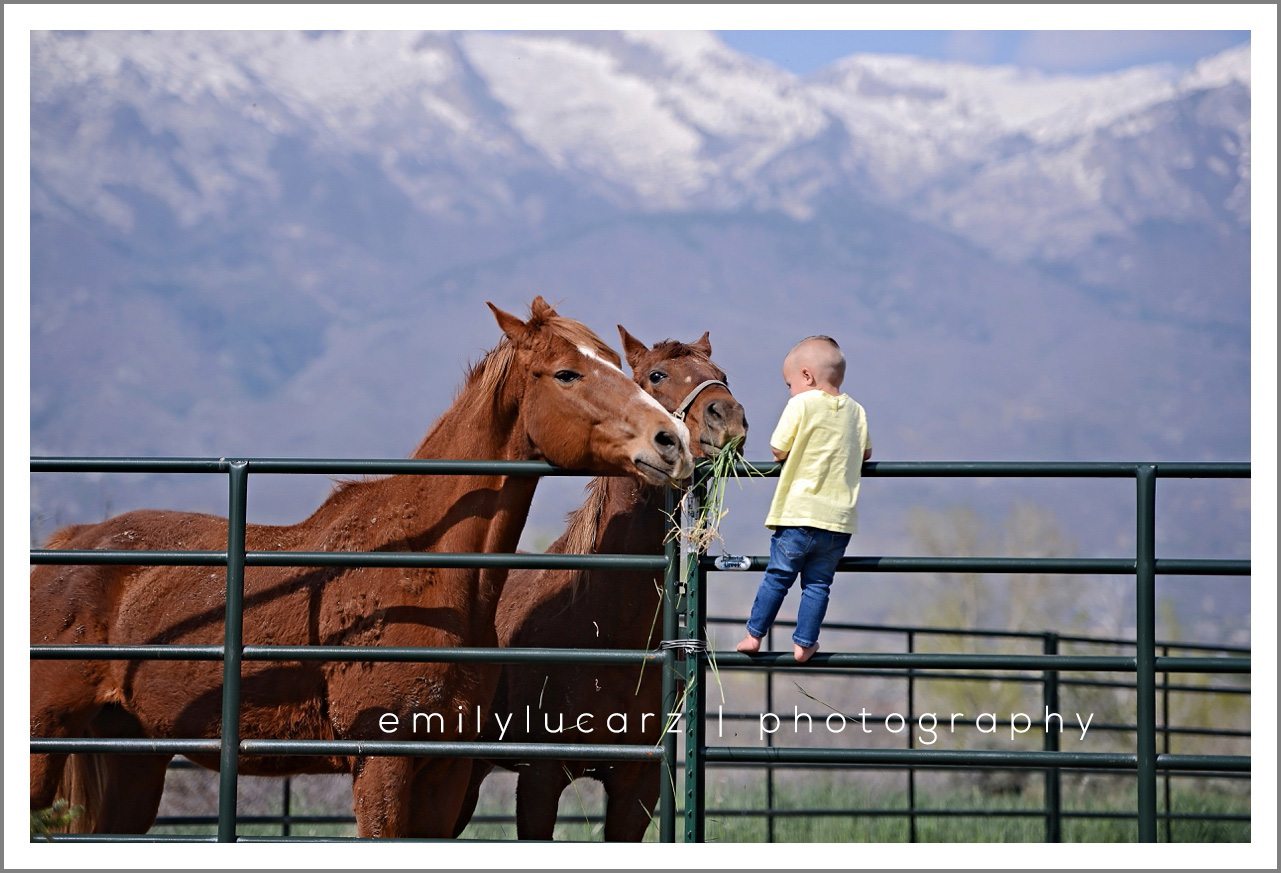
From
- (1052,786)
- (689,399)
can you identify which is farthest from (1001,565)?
(1052,786)

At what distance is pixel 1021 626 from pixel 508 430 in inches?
1269

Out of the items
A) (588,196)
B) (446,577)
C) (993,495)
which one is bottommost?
(446,577)

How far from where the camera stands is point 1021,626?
34.6m

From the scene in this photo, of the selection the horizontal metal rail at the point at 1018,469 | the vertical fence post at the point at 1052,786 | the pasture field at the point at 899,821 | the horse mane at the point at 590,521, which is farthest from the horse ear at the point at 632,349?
the vertical fence post at the point at 1052,786

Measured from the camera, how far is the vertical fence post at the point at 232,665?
4.10 m

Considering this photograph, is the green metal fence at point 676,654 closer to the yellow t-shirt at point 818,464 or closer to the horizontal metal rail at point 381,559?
the horizontal metal rail at point 381,559

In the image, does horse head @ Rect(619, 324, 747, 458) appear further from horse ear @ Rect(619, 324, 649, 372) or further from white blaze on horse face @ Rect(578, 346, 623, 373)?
white blaze on horse face @ Rect(578, 346, 623, 373)

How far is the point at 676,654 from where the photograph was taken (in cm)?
403

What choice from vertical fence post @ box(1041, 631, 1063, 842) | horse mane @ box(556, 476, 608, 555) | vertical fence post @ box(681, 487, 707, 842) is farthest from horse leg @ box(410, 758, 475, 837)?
vertical fence post @ box(1041, 631, 1063, 842)

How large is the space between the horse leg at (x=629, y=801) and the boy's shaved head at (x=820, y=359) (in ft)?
7.14

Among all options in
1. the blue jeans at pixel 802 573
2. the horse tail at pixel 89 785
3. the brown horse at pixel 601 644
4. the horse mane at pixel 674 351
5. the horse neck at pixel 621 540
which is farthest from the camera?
the horse mane at pixel 674 351

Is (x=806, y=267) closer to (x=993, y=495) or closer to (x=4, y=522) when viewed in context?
(x=993, y=495)

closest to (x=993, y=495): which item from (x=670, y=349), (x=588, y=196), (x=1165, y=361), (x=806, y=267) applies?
(x=1165, y=361)

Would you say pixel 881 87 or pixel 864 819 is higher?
pixel 881 87
